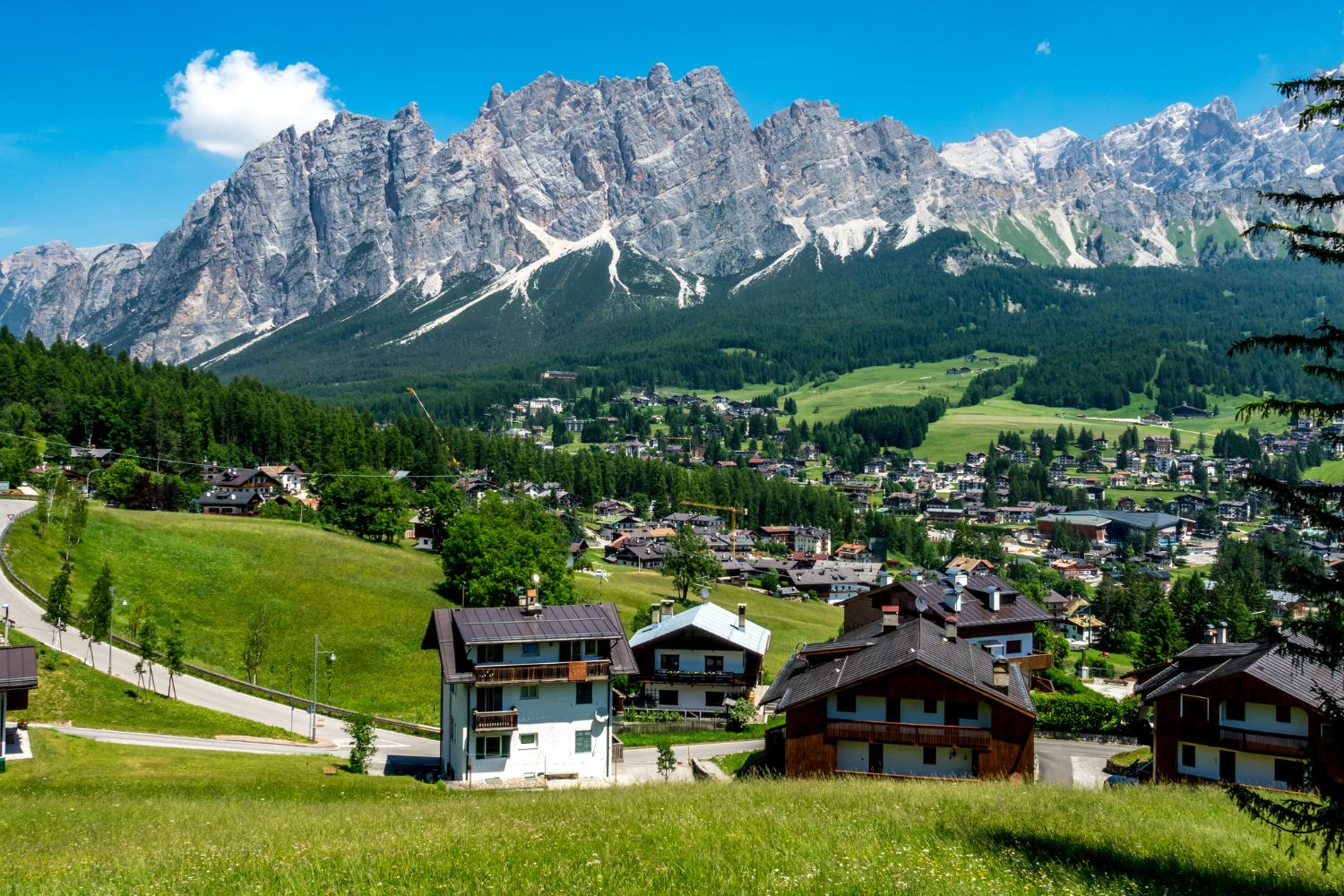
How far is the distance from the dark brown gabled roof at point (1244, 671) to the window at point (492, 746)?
28289 millimetres

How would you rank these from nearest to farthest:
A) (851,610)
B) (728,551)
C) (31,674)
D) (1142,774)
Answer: (31,674) < (1142,774) < (851,610) < (728,551)

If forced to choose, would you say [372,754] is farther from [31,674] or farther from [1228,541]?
[1228,541]

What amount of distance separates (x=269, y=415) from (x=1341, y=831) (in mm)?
148521

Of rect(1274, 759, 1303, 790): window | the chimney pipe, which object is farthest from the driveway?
rect(1274, 759, 1303, 790): window

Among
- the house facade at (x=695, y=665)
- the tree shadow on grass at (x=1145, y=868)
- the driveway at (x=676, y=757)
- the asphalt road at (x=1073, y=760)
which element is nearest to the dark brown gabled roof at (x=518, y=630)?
the driveway at (x=676, y=757)

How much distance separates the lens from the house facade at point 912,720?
1607 inches

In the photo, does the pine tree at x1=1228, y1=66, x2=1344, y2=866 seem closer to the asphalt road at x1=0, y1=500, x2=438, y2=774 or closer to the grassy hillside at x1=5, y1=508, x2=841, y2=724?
the asphalt road at x1=0, y1=500, x2=438, y2=774

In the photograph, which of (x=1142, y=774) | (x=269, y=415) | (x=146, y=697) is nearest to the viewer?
(x=1142, y=774)

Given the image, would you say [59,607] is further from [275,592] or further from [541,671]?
[541,671]

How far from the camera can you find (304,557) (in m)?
85.0

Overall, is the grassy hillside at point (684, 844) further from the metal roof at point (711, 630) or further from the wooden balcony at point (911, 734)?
the metal roof at point (711, 630)

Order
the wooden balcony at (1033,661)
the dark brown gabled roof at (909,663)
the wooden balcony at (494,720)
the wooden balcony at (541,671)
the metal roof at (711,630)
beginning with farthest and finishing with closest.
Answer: the metal roof at (711,630) → the wooden balcony at (1033,661) → the wooden balcony at (541,671) → the wooden balcony at (494,720) → the dark brown gabled roof at (909,663)

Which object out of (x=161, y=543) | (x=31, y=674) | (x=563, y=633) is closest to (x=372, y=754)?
(x=563, y=633)

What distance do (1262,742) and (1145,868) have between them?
90.4 feet
